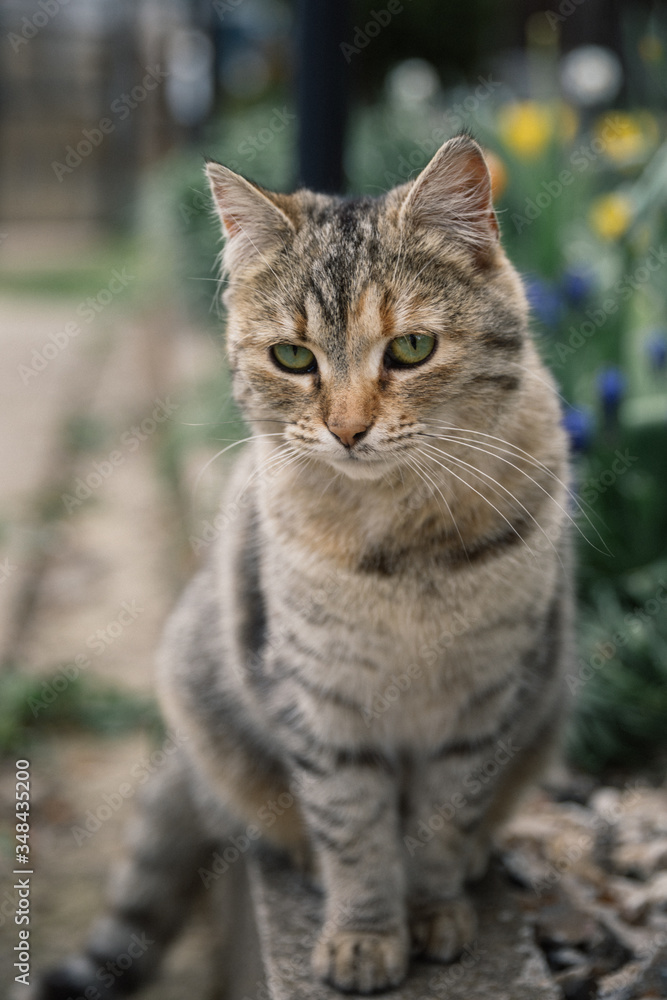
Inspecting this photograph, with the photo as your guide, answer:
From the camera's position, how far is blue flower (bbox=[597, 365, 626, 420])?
8.10 feet

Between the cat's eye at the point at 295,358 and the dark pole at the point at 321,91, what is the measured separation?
133 centimetres

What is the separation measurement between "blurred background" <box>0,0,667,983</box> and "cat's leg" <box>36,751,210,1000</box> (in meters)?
0.27

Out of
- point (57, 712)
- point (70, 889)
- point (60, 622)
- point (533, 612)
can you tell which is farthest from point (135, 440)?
point (533, 612)

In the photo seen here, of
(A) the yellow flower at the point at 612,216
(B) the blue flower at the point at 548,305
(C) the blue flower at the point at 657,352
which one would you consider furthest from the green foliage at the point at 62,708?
(A) the yellow flower at the point at 612,216

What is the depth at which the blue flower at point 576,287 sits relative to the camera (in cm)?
278

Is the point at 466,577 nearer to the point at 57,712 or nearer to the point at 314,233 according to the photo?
the point at 314,233

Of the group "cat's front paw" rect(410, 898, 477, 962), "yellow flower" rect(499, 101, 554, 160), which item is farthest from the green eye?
"yellow flower" rect(499, 101, 554, 160)

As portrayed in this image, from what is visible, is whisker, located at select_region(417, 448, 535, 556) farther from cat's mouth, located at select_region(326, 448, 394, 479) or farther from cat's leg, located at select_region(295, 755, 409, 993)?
cat's leg, located at select_region(295, 755, 409, 993)

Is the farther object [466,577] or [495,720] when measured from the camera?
[495,720]

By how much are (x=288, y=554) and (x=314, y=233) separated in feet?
1.80

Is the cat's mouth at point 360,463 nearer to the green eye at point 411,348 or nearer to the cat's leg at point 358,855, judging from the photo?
→ the green eye at point 411,348

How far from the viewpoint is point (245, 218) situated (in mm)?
1715

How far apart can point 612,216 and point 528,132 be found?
2.26 ft

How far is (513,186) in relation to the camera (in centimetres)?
365
